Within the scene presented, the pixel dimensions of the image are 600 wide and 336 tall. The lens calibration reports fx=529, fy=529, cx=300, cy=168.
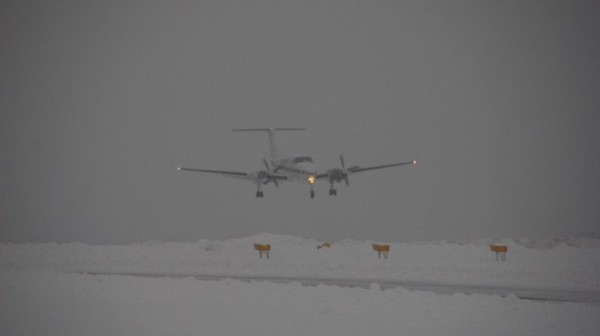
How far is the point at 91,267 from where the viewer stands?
34.2m

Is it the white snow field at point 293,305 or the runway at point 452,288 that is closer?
the white snow field at point 293,305

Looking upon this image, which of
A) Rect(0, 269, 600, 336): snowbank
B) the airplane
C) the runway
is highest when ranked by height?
the airplane

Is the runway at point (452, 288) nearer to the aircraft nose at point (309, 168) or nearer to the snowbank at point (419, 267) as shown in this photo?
the snowbank at point (419, 267)

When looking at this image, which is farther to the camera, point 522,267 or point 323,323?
point 522,267

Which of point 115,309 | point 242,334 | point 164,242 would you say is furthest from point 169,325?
point 164,242

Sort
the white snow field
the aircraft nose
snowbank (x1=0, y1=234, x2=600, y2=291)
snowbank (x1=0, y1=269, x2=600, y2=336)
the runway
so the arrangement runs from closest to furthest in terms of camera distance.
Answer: snowbank (x1=0, y1=269, x2=600, y2=336) → the white snow field → the runway → snowbank (x1=0, y1=234, x2=600, y2=291) → the aircraft nose

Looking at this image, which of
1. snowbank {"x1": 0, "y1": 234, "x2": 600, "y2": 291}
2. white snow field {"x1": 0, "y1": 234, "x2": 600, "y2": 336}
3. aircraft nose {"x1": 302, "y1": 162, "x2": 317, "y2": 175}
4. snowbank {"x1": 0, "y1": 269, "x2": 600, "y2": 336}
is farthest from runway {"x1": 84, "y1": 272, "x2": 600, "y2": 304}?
aircraft nose {"x1": 302, "y1": 162, "x2": 317, "y2": 175}

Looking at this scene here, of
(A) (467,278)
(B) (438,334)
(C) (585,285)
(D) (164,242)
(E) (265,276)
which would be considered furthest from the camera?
(D) (164,242)

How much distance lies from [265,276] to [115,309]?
10.4 meters

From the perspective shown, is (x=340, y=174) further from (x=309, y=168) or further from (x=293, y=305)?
(x=293, y=305)

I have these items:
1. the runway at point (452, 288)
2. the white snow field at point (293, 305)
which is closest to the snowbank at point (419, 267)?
the white snow field at point (293, 305)

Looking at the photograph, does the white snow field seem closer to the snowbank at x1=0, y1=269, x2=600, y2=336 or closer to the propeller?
the snowbank at x1=0, y1=269, x2=600, y2=336

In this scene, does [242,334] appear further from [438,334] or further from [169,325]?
[438,334]

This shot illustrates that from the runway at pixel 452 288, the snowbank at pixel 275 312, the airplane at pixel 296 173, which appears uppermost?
the airplane at pixel 296 173
